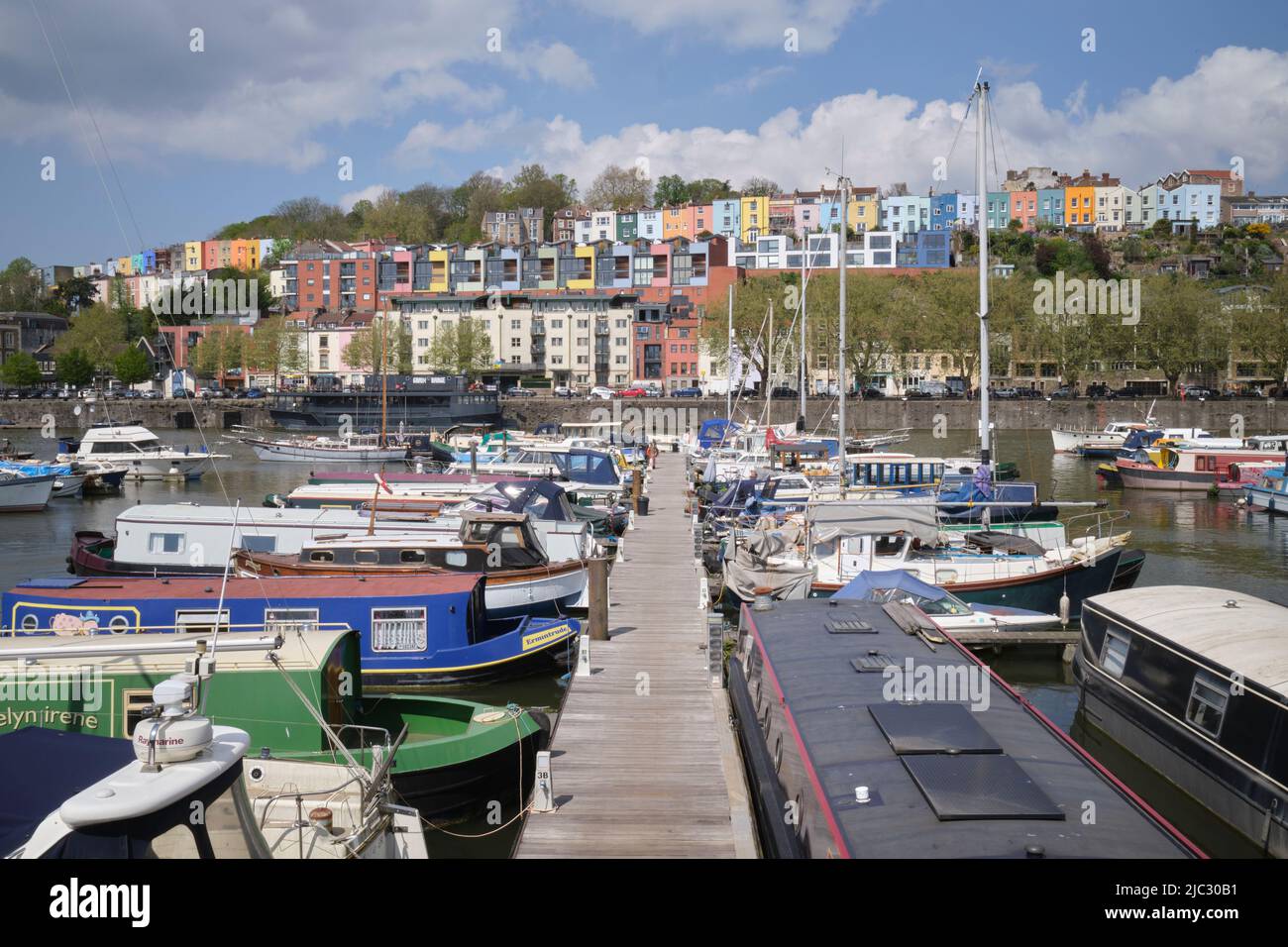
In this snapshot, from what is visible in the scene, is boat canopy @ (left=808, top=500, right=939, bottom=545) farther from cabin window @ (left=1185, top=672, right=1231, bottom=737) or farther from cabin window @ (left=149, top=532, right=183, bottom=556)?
cabin window @ (left=149, top=532, right=183, bottom=556)

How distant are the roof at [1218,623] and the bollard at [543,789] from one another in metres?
7.82

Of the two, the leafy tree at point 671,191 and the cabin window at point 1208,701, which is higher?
the leafy tree at point 671,191

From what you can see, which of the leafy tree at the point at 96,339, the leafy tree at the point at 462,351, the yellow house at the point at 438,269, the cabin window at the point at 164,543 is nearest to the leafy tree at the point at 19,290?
the leafy tree at the point at 96,339

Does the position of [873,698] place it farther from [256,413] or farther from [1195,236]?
[1195,236]

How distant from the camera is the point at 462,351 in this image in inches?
4257

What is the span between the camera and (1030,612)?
21.6 m

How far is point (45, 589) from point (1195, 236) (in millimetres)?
163721

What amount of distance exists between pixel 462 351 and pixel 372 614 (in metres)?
92.3

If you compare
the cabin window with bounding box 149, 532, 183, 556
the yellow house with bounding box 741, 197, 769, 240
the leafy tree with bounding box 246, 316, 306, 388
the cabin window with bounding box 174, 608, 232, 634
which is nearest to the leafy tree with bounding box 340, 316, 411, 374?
the leafy tree with bounding box 246, 316, 306, 388

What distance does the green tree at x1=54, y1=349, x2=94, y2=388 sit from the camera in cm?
11975

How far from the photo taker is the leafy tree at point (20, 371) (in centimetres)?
11862

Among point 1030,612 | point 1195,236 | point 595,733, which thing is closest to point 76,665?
point 595,733

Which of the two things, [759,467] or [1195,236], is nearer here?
[759,467]

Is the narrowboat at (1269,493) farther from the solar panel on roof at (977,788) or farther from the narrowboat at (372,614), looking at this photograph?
the solar panel on roof at (977,788)
